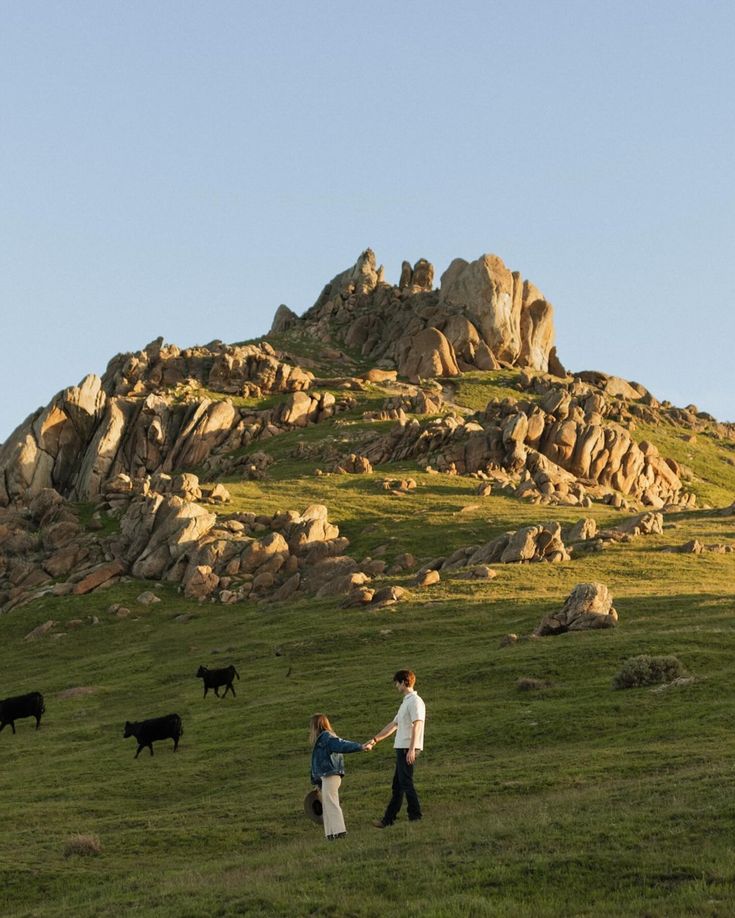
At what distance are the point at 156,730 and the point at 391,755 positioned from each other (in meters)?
11.1

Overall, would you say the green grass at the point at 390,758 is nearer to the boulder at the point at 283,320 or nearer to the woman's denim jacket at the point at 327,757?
the woman's denim jacket at the point at 327,757

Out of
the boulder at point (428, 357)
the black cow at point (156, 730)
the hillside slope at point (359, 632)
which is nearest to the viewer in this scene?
the hillside slope at point (359, 632)

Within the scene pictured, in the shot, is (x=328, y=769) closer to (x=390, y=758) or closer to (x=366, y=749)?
(x=366, y=749)

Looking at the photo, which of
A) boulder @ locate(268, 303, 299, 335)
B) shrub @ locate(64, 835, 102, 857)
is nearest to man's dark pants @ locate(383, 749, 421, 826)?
shrub @ locate(64, 835, 102, 857)

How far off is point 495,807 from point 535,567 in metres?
54.0

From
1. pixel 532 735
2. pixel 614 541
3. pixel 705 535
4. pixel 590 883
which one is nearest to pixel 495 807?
pixel 590 883

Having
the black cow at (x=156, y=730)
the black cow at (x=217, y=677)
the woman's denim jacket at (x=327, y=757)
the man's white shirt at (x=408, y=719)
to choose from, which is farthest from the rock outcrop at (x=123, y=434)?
the man's white shirt at (x=408, y=719)

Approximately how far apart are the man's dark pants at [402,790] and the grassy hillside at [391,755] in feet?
1.94

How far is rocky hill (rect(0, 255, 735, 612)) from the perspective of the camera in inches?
3681

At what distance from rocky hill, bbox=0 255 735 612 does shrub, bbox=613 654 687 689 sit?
32166 millimetres

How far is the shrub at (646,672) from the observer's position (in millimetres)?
43438

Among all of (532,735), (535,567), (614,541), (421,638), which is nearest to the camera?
(532,735)

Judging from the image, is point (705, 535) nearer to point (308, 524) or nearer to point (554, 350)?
point (308, 524)

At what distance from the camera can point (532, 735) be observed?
38.0 m
